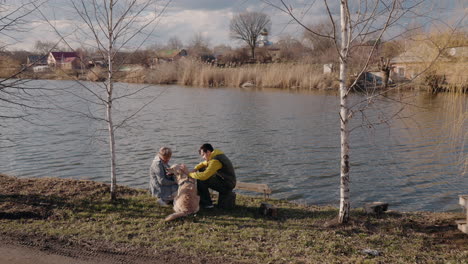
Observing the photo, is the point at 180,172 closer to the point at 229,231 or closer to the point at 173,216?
the point at 173,216

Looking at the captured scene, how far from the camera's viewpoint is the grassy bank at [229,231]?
18.2 feet

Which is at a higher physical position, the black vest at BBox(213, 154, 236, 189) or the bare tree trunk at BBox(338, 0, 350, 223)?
the bare tree trunk at BBox(338, 0, 350, 223)

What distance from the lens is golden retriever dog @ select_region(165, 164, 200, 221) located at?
6.98 metres

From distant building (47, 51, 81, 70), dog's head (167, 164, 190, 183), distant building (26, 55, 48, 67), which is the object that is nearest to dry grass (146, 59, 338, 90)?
distant building (47, 51, 81, 70)

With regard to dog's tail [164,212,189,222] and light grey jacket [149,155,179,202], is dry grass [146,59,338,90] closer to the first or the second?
light grey jacket [149,155,179,202]

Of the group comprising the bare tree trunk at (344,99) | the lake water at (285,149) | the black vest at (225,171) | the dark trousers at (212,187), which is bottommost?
the lake water at (285,149)

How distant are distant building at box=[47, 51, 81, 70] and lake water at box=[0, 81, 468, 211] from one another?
22.7 inches

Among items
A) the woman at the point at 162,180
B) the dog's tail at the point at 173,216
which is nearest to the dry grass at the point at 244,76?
the woman at the point at 162,180

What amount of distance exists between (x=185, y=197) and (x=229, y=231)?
3.52 ft

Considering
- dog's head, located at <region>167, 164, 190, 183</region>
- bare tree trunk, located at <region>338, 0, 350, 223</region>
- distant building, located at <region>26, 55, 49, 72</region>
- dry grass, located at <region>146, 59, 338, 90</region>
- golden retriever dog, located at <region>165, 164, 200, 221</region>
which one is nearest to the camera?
bare tree trunk, located at <region>338, 0, 350, 223</region>

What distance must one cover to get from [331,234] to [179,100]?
26.4 metres

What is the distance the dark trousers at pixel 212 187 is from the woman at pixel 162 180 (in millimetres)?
485

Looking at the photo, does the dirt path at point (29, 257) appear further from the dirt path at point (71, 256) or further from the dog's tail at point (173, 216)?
the dog's tail at point (173, 216)

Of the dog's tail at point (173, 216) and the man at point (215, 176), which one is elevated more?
the man at point (215, 176)
